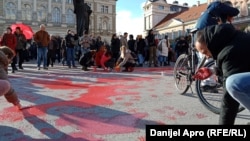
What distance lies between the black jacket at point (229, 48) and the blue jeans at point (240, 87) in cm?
11

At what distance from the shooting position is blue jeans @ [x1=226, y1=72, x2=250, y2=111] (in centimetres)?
285

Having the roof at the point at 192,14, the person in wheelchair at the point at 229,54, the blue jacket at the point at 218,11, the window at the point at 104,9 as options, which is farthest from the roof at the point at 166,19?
the person in wheelchair at the point at 229,54

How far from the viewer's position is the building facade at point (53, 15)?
76.5m

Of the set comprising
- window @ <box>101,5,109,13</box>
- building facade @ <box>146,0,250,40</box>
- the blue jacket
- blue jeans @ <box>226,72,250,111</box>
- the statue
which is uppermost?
window @ <box>101,5,109,13</box>

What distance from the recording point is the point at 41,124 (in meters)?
4.46

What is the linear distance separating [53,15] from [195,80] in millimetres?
81735

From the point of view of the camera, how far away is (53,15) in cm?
8344

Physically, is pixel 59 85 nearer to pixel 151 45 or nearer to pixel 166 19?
pixel 151 45

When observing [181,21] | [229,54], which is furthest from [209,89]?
[181,21]

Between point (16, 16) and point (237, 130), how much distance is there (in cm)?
8003

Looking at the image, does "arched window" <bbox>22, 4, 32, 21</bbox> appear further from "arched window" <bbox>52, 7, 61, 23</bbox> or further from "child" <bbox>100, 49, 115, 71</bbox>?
"child" <bbox>100, 49, 115, 71</bbox>

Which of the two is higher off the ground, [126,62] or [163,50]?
[163,50]

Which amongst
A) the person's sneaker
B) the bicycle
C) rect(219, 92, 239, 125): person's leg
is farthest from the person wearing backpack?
rect(219, 92, 239, 125): person's leg

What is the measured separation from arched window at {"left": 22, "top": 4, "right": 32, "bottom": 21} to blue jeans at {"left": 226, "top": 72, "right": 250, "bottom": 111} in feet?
266
